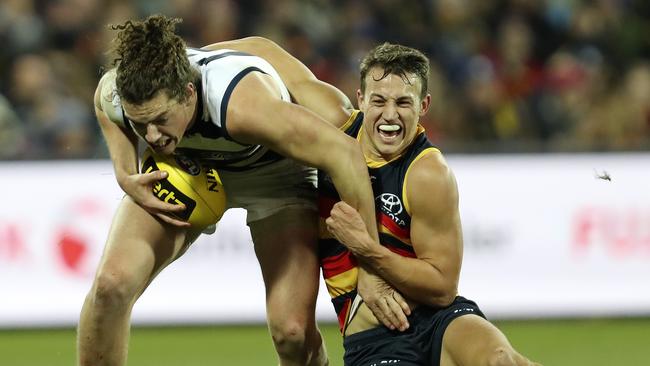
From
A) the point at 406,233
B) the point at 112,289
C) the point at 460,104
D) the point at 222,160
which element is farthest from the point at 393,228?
the point at 460,104

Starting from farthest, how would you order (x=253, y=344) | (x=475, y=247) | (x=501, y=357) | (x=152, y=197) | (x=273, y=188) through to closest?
1. (x=475, y=247)
2. (x=253, y=344)
3. (x=273, y=188)
4. (x=152, y=197)
5. (x=501, y=357)

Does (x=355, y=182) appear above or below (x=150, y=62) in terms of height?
below

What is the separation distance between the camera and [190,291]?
8.74 metres

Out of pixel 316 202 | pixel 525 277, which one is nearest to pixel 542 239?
pixel 525 277

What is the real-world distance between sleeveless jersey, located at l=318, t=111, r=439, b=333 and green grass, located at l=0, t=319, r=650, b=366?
2.19 metres

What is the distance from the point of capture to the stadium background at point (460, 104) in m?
8.46

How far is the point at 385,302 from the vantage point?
16.2ft

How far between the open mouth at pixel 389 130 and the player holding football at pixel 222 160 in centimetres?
17

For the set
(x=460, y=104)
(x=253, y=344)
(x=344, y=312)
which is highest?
(x=344, y=312)

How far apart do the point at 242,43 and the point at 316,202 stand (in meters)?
0.80

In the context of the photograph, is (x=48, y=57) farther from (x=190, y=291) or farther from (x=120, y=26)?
(x=120, y=26)

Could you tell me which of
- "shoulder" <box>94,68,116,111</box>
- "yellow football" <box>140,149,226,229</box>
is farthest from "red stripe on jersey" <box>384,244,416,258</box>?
"shoulder" <box>94,68,116,111</box>

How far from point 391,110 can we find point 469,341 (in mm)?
951

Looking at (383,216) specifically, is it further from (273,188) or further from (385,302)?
(273,188)
